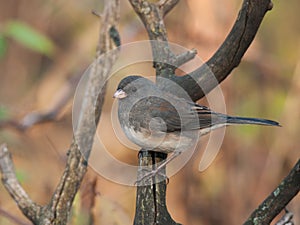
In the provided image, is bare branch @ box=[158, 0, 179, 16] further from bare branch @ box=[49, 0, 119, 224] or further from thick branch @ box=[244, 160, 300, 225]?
thick branch @ box=[244, 160, 300, 225]

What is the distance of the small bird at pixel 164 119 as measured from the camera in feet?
8.46

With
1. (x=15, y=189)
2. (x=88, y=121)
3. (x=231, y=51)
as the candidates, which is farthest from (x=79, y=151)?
(x=231, y=51)

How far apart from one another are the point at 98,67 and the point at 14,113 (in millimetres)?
→ 1685

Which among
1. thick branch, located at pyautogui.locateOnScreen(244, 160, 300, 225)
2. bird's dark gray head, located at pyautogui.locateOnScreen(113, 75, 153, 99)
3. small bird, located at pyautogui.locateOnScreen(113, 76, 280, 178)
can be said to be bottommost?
thick branch, located at pyautogui.locateOnScreen(244, 160, 300, 225)

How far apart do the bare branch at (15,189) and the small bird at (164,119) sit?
507 millimetres

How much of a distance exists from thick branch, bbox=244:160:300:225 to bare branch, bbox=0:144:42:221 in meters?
0.92

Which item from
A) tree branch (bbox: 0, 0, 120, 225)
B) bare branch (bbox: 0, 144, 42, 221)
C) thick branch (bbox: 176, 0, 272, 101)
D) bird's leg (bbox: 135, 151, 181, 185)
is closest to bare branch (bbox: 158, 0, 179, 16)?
tree branch (bbox: 0, 0, 120, 225)

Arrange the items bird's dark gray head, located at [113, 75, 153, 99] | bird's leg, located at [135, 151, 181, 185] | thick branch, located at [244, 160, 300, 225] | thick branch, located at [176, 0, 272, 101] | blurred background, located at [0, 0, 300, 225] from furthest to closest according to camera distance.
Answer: blurred background, located at [0, 0, 300, 225], bird's dark gray head, located at [113, 75, 153, 99], bird's leg, located at [135, 151, 181, 185], thick branch, located at [176, 0, 272, 101], thick branch, located at [244, 160, 300, 225]

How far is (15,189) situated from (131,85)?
0.70m

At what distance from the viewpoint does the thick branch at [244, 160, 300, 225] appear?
1853mm

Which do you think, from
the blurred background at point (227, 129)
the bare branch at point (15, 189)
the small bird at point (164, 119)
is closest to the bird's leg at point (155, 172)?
the small bird at point (164, 119)

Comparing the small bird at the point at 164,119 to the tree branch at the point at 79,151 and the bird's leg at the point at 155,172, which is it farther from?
the tree branch at the point at 79,151

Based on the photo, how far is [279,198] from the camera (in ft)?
6.18

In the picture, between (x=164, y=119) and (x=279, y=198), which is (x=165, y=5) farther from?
(x=279, y=198)
